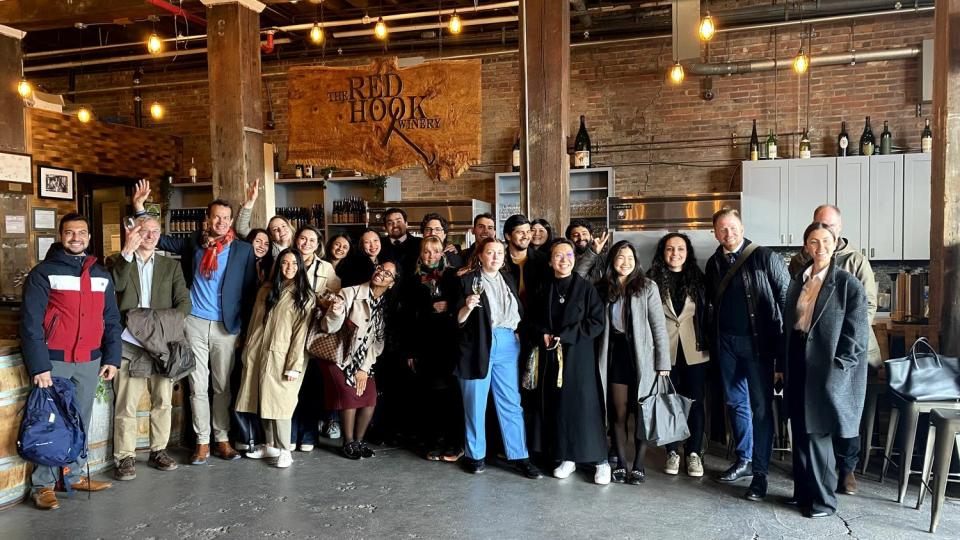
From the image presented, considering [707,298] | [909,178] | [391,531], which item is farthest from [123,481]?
[909,178]

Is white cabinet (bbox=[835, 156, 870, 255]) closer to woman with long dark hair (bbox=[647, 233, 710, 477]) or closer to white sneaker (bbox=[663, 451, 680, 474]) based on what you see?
woman with long dark hair (bbox=[647, 233, 710, 477])

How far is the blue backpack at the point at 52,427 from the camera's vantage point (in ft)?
12.1

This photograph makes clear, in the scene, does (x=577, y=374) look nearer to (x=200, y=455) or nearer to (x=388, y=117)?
(x=388, y=117)

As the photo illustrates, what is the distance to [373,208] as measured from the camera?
8898 mm

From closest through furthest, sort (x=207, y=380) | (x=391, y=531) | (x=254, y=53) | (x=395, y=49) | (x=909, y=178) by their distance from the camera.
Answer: (x=391, y=531) → (x=207, y=380) → (x=254, y=53) → (x=909, y=178) → (x=395, y=49)

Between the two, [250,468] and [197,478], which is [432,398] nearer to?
[250,468]

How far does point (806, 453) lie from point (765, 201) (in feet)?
15.6

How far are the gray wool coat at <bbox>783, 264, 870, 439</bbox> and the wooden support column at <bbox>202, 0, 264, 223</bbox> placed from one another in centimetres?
397

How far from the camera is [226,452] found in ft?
15.2

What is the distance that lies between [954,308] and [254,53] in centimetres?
509

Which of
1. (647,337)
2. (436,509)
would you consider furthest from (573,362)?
(436,509)

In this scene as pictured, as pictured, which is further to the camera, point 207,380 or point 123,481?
point 207,380

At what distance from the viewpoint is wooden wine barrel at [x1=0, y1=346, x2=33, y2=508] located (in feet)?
12.4

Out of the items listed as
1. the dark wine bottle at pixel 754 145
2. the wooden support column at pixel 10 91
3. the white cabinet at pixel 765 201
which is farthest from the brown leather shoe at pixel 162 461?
the dark wine bottle at pixel 754 145
